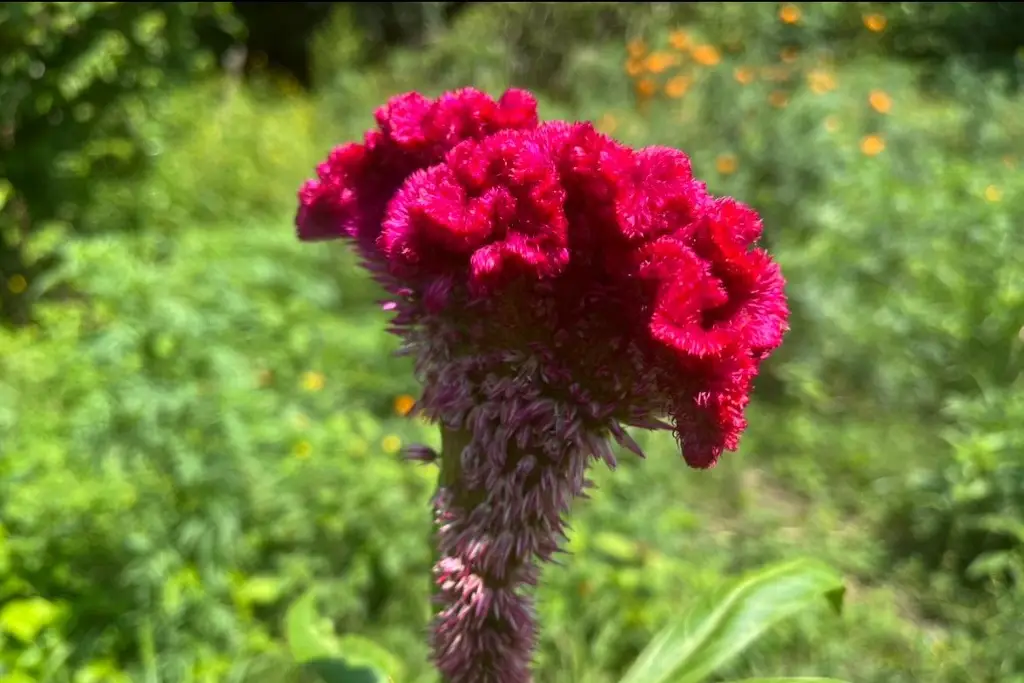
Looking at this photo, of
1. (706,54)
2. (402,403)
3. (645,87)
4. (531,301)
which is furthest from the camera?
(645,87)

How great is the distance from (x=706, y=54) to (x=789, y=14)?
1.67 m

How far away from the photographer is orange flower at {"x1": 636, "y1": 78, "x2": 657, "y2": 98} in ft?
14.8

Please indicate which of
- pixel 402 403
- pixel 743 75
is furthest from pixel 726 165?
pixel 402 403

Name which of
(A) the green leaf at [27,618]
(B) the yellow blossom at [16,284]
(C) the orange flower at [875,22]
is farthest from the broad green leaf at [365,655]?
(B) the yellow blossom at [16,284]

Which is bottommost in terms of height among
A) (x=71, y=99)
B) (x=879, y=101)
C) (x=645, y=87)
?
(x=879, y=101)

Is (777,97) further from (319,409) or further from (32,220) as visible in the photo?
(32,220)

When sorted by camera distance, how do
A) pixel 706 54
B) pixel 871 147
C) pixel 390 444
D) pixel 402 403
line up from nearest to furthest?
pixel 390 444 → pixel 402 403 → pixel 706 54 → pixel 871 147

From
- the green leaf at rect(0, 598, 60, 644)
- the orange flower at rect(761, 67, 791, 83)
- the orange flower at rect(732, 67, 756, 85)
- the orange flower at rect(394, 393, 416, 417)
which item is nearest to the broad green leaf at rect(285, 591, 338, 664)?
the green leaf at rect(0, 598, 60, 644)

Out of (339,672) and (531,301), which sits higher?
(531,301)

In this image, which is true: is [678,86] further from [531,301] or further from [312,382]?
[531,301]

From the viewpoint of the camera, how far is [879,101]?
4.46m

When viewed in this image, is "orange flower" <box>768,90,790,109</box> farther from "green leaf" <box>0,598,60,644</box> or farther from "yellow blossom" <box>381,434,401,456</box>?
"green leaf" <box>0,598,60,644</box>

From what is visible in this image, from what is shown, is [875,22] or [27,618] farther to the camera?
[875,22]

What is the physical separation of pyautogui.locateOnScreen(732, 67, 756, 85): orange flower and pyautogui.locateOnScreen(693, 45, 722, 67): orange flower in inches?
5.1
